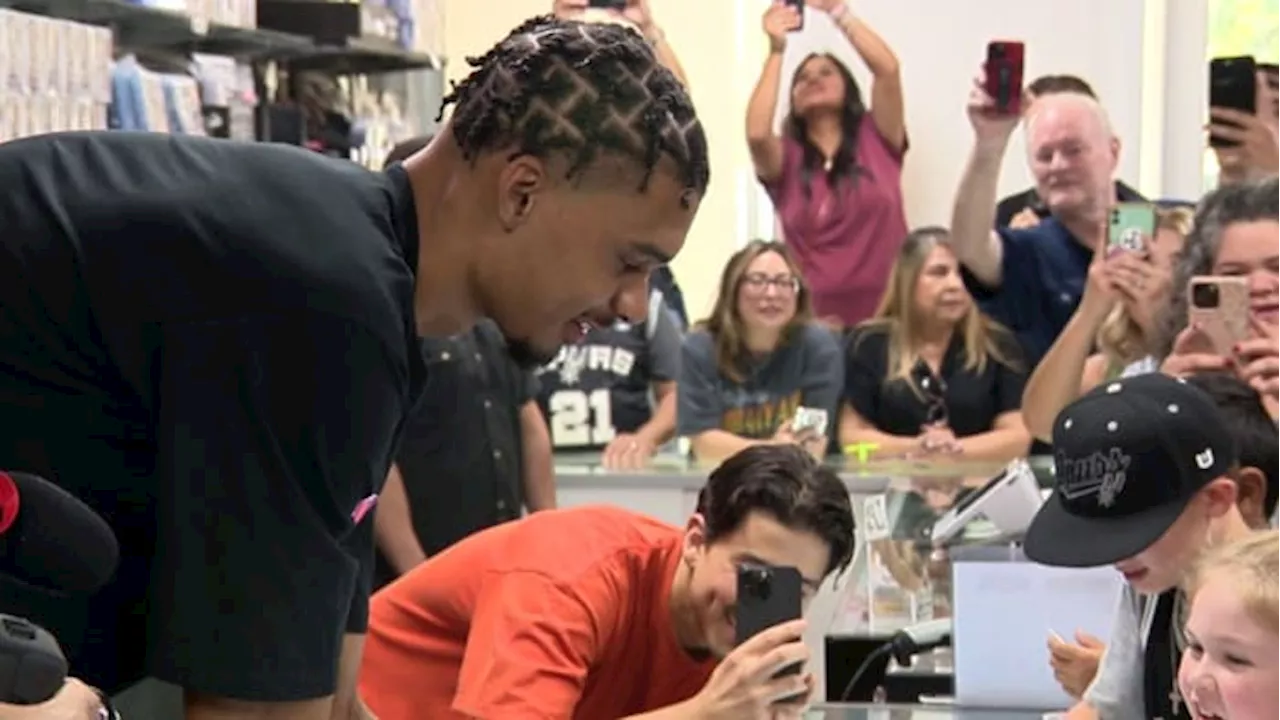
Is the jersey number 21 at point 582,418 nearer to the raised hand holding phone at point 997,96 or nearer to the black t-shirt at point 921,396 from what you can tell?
the black t-shirt at point 921,396

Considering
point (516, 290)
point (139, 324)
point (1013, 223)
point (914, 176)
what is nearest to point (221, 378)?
point (139, 324)

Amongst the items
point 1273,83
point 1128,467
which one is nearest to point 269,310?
point 1128,467

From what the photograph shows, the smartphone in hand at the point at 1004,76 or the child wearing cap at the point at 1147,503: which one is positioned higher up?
the smartphone in hand at the point at 1004,76

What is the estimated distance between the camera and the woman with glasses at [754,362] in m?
4.63

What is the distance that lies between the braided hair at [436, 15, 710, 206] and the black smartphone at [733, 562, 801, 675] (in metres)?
0.73

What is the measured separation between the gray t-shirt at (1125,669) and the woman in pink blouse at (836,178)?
347 centimetres

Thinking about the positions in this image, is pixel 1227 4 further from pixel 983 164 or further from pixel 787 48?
pixel 983 164

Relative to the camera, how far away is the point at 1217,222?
2604 mm

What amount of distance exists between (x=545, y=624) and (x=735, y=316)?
292 cm

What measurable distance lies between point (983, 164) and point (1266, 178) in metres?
1.34

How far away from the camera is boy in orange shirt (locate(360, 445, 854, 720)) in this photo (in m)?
1.93

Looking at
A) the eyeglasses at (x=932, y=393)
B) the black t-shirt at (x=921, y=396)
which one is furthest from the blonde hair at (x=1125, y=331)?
the eyeglasses at (x=932, y=393)

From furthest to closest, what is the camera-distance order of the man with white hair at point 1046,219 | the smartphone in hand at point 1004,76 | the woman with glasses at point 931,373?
the woman with glasses at point 931,373, the smartphone in hand at point 1004,76, the man with white hair at point 1046,219

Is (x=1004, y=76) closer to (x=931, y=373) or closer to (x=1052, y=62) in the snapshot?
(x=931, y=373)
